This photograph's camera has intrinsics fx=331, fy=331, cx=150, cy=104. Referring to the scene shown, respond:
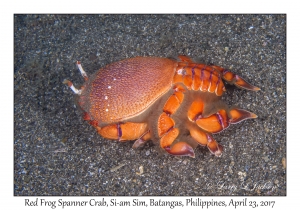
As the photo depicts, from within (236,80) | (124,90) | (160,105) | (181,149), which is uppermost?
(236,80)

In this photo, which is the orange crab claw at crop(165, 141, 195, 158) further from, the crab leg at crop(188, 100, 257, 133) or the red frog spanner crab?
the crab leg at crop(188, 100, 257, 133)

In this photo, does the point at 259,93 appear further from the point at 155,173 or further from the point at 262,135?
the point at 155,173

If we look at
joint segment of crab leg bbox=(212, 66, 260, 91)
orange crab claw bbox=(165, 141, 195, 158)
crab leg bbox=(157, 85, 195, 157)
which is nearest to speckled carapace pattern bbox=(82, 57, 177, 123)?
crab leg bbox=(157, 85, 195, 157)

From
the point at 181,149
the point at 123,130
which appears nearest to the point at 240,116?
the point at 181,149

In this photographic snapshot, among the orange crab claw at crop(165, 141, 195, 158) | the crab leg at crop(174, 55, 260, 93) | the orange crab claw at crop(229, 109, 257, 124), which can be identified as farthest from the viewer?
the crab leg at crop(174, 55, 260, 93)

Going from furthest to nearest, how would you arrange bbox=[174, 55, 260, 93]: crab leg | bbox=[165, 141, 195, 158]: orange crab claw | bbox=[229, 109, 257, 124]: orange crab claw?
bbox=[174, 55, 260, 93]: crab leg, bbox=[229, 109, 257, 124]: orange crab claw, bbox=[165, 141, 195, 158]: orange crab claw

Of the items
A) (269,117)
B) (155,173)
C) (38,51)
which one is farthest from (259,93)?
(38,51)

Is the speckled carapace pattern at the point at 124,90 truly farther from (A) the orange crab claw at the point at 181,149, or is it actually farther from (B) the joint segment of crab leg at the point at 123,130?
(A) the orange crab claw at the point at 181,149

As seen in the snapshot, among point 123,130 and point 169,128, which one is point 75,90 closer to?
point 123,130
